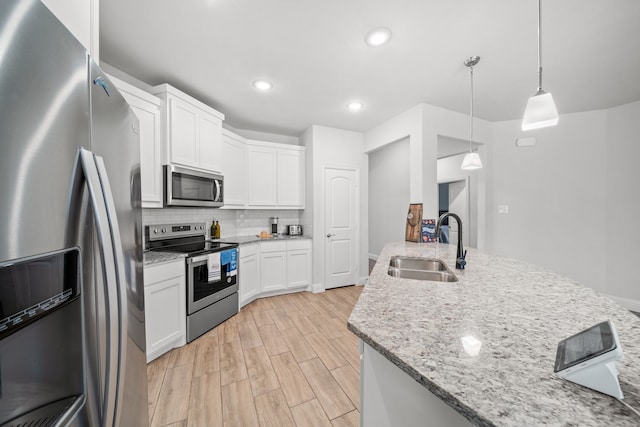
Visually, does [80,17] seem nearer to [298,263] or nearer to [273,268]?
[273,268]

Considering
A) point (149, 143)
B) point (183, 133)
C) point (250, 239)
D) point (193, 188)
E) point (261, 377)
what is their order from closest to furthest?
point (261, 377) < point (149, 143) < point (183, 133) < point (193, 188) < point (250, 239)

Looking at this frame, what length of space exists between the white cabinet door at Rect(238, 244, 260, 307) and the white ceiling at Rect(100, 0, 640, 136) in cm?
195

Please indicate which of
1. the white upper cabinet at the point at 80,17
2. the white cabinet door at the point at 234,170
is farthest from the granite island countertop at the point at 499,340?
the white cabinet door at the point at 234,170

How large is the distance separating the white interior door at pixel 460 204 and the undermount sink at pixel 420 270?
10.1ft

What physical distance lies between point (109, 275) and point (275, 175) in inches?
121

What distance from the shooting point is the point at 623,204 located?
2902 mm

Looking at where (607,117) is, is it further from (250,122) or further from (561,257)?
(250,122)

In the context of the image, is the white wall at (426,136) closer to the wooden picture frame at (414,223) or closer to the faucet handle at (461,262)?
the wooden picture frame at (414,223)

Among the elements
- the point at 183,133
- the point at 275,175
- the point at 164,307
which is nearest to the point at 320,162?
the point at 275,175

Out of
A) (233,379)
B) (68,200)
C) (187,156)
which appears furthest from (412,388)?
(187,156)

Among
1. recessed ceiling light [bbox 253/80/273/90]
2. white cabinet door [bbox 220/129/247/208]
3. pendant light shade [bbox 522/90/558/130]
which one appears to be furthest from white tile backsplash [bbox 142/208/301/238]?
pendant light shade [bbox 522/90/558/130]

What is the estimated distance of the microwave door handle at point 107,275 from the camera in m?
0.54

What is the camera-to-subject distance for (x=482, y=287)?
1052mm

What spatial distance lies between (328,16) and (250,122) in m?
2.18
